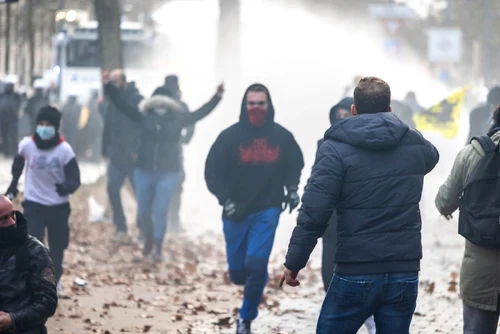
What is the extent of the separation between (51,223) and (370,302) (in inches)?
196

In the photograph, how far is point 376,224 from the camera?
19.5 feet

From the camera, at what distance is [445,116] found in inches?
736

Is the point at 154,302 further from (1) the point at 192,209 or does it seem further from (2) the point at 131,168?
(1) the point at 192,209

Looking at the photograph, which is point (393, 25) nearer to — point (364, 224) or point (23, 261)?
point (364, 224)

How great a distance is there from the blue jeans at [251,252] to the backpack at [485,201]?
2853mm

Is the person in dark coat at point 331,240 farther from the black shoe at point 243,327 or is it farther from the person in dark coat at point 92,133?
the person in dark coat at point 92,133

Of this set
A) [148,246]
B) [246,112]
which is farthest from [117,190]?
[246,112]

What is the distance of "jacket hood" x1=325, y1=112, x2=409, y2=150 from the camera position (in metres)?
5.92

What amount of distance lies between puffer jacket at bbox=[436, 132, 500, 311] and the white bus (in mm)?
29498

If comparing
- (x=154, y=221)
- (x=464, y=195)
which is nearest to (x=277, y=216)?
(x=464, y=195)

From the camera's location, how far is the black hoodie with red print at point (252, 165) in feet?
30.3

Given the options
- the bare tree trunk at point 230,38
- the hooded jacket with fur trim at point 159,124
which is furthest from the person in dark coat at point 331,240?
the bare tree trunk at point 230,38

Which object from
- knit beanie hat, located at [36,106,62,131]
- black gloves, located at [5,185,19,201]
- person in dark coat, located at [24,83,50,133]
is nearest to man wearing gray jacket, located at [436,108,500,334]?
knit beanie hat, located at [36,106,62,131]

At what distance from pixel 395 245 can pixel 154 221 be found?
315 inches
